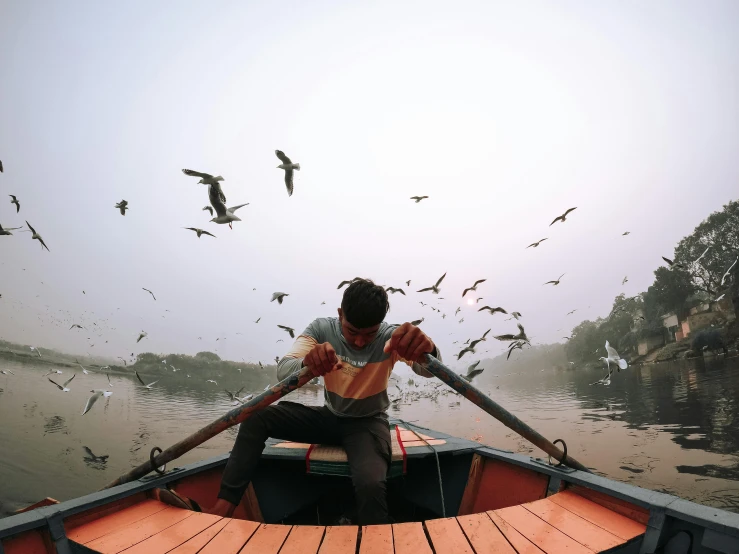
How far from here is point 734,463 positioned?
26.9 feet

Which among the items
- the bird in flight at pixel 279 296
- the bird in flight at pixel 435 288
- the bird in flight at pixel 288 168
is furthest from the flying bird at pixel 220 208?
the bird in flight at pixel 435 288

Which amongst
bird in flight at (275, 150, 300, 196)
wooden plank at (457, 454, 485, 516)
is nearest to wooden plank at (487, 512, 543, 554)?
wooden plank at (457, 454, 485, 516)

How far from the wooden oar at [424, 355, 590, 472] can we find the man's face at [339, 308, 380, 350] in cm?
54

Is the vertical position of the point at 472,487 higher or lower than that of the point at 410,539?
lower

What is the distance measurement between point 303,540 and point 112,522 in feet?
4.51

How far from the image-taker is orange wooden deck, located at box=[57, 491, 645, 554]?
1.65 metres

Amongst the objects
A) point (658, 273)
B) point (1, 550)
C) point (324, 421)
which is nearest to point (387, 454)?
point (324, 421)

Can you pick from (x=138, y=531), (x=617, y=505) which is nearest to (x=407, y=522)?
(x=617, y=505)

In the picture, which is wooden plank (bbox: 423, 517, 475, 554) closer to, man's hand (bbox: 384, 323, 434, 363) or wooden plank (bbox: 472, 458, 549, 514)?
man's hand (bbox: 384, 323, 434, 363)

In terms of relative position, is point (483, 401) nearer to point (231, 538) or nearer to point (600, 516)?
point (600, 516)

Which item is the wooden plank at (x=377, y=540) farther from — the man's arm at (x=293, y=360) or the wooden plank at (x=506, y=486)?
the wooden plank at (x=506, y=486)

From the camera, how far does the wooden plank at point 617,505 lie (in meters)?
1.92

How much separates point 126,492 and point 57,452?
45.7 feet

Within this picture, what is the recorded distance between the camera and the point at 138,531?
2043 millimetres
